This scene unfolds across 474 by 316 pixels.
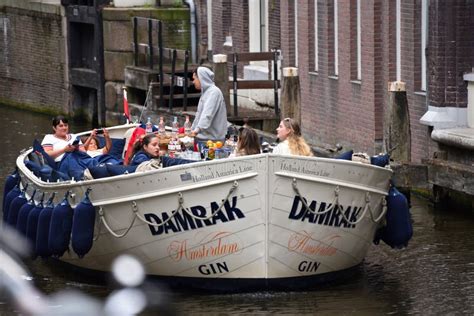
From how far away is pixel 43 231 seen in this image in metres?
16.5

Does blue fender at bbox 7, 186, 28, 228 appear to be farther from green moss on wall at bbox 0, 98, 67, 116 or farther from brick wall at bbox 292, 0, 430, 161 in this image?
green moss on wall at bbox 0, 98, 67, 116

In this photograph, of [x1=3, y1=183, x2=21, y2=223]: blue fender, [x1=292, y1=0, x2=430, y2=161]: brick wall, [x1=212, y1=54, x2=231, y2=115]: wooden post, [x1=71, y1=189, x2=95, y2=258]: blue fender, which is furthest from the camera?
[x1=212, y1=54, x2=231, y2=115]: wooden post

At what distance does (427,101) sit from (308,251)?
21.5ft

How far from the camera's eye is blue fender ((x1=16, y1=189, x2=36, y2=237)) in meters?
17.4

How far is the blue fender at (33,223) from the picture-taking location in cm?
1697

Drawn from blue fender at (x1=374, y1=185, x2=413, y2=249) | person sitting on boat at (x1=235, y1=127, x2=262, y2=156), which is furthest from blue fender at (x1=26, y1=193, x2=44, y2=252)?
blue fender at (x1=374, y1=185, x2=413, y2=249)

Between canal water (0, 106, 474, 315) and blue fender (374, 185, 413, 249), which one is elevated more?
blue fender (374, 185, 413, 249)

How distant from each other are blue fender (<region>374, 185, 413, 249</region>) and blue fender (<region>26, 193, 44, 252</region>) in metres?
3.42

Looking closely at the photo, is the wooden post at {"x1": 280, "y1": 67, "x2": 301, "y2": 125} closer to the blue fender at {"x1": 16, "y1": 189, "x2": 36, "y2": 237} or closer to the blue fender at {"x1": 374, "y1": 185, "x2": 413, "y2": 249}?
the blue fender at {"x1": 16, "y1": 189, "x2": 36, "y2": 237}

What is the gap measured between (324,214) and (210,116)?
2.83 metres

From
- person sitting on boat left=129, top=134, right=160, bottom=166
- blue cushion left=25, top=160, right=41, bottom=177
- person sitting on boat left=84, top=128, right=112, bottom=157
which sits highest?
person sitting on boat left=129, top=134, right=160, bottom=166

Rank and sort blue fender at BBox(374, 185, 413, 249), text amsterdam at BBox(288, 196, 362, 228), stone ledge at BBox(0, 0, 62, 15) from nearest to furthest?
1. text amsterdam at BBox(288, 196, 362, 228)
2. blue fender at BBox(374, 185, 413, 249)
3. stone ledge at BBox(0, 0, 62, 15)

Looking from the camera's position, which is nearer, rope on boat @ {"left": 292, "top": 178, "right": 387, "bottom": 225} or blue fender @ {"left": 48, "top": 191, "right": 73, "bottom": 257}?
rope on boat @ {"left": 292, "top": 178, "right": 387, "bottom": 225}

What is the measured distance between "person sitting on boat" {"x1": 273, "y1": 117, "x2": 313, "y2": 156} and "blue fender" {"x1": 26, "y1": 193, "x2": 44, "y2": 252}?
100 inches
